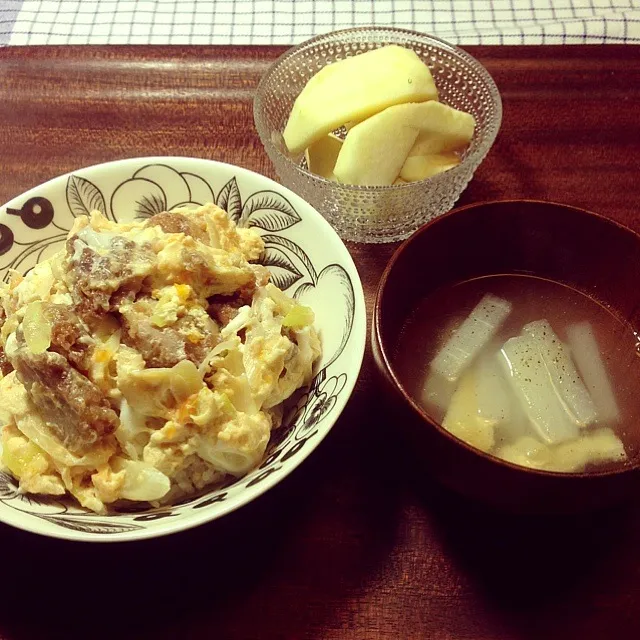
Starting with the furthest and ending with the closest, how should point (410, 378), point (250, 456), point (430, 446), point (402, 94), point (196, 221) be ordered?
point (402, 94), point (196, 221), point (410, 378), point (250, 456), point (430, 446)

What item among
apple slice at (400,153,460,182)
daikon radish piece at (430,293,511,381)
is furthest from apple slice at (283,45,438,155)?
daikon radish piece at (430,293,511,381)

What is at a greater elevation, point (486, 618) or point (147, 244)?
point (147, 244)

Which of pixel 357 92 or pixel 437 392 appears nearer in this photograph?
pixel 437 392

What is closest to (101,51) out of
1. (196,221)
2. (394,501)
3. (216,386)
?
(196,221)

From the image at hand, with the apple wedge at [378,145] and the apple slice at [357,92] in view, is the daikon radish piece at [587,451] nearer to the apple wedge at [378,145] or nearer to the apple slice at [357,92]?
the apple wedge at [378,145]

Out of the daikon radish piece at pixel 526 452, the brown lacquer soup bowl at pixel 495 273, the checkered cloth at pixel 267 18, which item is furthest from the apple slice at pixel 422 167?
the checkered cloth at pixel 267 18

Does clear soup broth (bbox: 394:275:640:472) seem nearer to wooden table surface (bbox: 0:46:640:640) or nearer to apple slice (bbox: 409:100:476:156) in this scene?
wooden table surface (bbox: 0:46:640:640)

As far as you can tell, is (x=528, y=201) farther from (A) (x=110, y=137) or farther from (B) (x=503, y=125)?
(A) (x=110, y=137)

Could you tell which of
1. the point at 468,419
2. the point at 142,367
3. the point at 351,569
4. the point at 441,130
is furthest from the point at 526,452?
the point at 441,130

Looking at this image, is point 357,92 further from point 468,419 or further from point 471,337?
point 468,419
